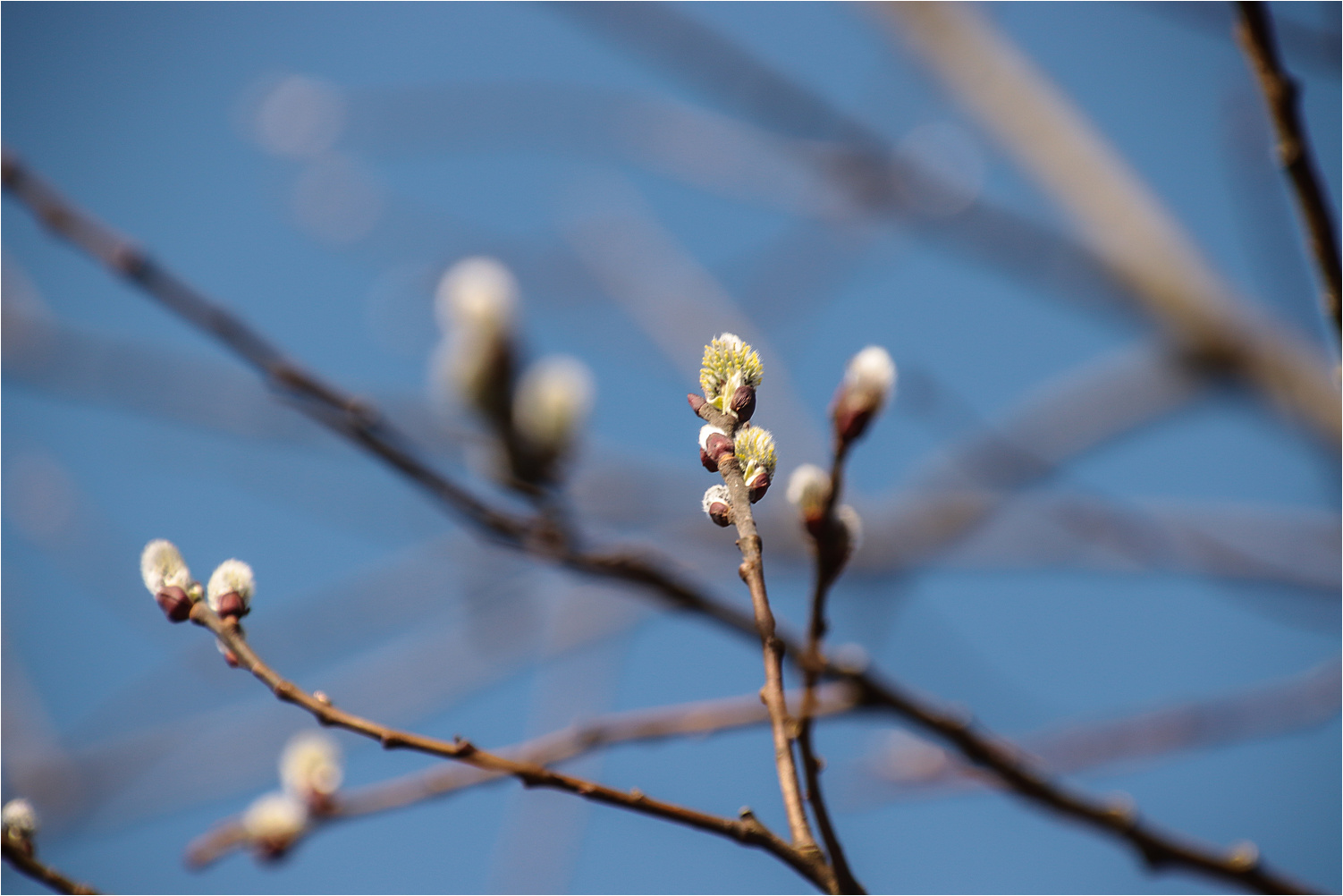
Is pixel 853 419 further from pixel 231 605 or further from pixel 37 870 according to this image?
pixel 37 870

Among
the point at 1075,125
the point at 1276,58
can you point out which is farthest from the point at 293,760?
the point at 1075,125

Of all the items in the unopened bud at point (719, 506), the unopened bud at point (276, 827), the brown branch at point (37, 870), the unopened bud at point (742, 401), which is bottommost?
the brown branch at point (37, 870)

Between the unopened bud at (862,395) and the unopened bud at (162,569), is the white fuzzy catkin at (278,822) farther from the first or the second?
the unopened bud at (862,395)

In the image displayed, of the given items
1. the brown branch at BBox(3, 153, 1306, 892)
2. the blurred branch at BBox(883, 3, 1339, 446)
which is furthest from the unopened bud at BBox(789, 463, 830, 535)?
the blurred branch at BBox(883, 3, 1339, 446)

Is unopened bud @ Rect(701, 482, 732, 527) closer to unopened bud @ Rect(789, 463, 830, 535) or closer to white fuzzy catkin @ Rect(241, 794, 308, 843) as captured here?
unopened bud @ Rect(789, 463, 830, 535)

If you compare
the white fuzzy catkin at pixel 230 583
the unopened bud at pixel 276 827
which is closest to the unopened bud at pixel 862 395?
the white fuzzy catkin at pixel 230 583

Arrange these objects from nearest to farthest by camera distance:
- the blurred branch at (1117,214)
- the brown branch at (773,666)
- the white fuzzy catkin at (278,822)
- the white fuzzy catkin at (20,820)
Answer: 1. the brown branch at (773,666)
2. the white fuzzy catkin at (20,820)
3. the white fuzzy catkin at (278,822)
4. the blurred branch at (1117,214)
